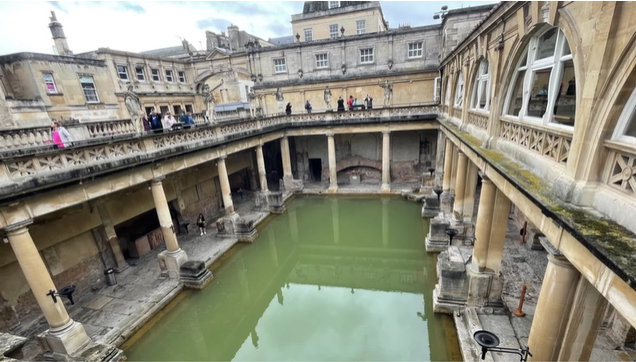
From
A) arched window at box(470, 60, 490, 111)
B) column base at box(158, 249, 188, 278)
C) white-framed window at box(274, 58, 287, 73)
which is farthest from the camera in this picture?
white-framed window at box(274, 58, 287, 73)

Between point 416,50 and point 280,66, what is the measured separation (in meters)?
9.96

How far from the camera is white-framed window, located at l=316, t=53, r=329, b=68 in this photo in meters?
20.1

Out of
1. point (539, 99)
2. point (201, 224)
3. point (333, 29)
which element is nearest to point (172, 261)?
point (201, 224)

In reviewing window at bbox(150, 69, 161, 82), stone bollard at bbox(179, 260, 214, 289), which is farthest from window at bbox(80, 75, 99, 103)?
stone bollard at bbox(179, 260, 214, 289)

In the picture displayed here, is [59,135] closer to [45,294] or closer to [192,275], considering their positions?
[45,294]

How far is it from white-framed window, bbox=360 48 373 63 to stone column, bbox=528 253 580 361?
18.4m

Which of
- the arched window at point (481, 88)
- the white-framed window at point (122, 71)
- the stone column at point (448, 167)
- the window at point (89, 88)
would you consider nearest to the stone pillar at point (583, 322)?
the arched window at point (481, 88)

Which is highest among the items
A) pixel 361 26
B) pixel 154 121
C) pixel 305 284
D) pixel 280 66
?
pixel 361 26

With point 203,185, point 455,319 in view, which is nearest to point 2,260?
point 203,185

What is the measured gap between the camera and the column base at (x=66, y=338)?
668 cm

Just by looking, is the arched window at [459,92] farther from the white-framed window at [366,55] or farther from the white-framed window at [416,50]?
the white-framed window at [366,55]

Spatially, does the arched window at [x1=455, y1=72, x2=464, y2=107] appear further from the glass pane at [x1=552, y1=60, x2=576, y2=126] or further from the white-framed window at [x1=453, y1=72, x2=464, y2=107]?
the glass pane at [x1=552, y1=60, x2=576, y2=126]

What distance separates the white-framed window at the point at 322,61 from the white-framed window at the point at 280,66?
2605 mm

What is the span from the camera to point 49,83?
1562 centimetres
